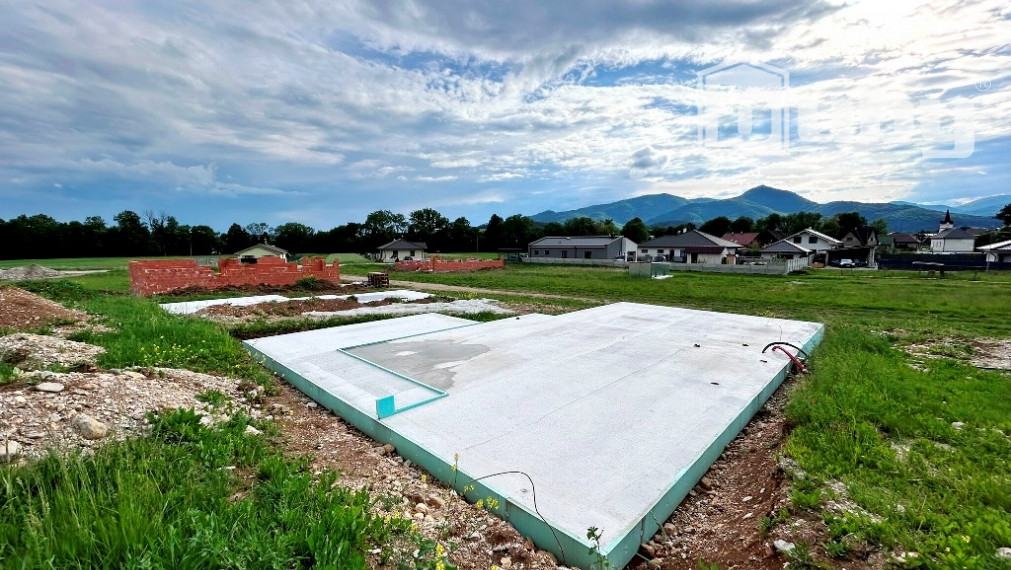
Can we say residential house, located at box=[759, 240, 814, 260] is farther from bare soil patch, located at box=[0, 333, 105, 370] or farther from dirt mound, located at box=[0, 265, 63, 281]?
dirt mound, located at box=[0, 265, 63, 281]

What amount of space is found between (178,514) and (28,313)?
29.9ft

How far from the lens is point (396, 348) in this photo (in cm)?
686

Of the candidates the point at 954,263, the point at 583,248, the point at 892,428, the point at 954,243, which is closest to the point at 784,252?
the point at 954,263

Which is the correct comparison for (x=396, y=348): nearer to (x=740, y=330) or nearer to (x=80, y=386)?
(x=80, y=386)

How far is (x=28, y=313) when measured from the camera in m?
7.84

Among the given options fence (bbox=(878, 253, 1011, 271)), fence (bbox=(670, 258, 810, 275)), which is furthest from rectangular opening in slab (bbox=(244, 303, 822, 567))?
fence (bbox=(878, 253, 1011, 271))

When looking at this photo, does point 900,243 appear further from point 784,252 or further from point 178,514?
point 178,514

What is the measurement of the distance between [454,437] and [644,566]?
182 centimetres

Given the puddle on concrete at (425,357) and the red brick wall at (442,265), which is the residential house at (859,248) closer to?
the red brick wall at (442,265)

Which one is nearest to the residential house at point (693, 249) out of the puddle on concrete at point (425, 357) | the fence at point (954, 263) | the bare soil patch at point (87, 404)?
the fence at point (954, 263)

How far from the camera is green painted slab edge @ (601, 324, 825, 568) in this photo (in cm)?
248

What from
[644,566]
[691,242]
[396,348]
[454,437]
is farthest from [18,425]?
[691,242]

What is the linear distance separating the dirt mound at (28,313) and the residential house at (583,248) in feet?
119

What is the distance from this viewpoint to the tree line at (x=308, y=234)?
49.6 m
